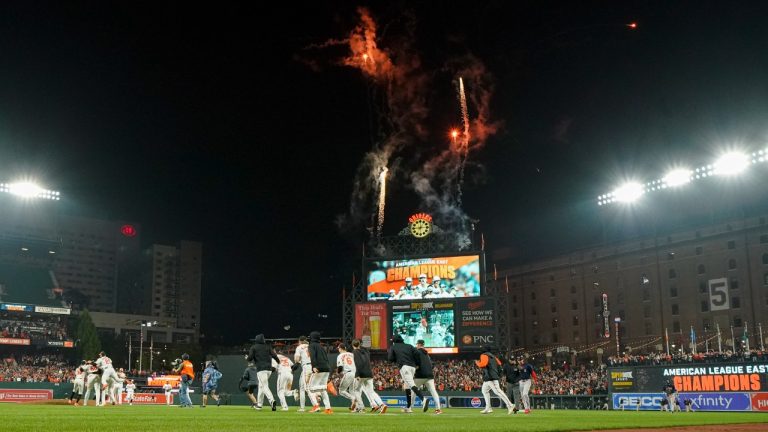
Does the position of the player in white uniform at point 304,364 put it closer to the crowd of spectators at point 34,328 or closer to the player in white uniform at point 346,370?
the player in white uniform at point 346,370

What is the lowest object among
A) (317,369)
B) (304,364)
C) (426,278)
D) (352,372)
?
(352,372)

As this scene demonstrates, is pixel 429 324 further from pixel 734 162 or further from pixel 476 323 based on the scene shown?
pixel 734 162

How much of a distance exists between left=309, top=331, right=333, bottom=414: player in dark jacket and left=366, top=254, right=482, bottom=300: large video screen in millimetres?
41040

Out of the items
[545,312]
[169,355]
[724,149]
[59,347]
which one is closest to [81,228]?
[169,355]

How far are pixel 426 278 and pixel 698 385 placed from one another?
91.1ft

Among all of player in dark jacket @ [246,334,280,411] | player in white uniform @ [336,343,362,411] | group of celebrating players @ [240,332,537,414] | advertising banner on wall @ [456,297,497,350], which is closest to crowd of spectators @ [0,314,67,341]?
advertising banner on wall @ [456,297,497,350]

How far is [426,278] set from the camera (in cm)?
6412

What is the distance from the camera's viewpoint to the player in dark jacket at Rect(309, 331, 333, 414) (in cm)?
2195

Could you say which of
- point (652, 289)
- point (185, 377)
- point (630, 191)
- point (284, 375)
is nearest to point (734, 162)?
point (630, 191)

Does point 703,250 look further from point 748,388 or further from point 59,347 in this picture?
point 59,347

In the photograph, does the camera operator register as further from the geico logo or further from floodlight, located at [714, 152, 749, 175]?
floodlight, located at [714, 152, 749, 175]

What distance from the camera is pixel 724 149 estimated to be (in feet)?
253

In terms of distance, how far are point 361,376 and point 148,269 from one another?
498 feet

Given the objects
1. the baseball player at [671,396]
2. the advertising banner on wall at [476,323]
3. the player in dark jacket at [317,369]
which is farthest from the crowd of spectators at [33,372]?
the baseball player at [671,396]
